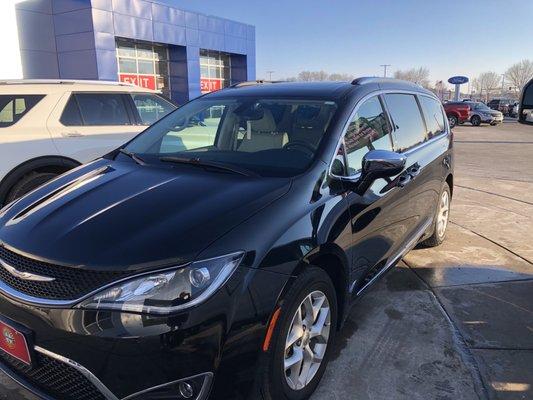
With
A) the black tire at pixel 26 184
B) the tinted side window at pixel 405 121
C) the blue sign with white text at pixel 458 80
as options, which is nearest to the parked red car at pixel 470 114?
the blue sign with white text at pixel 458 80

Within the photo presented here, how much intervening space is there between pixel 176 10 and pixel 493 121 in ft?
70.8

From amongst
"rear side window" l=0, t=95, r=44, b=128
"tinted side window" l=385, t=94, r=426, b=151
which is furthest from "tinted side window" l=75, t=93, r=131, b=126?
"tinted side window" l=385, t=94, r=426, b=151

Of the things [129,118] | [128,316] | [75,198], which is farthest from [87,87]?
[128,316]

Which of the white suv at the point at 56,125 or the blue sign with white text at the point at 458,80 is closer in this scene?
the white suv at the point at 56,125

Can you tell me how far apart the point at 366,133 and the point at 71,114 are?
4.28 m

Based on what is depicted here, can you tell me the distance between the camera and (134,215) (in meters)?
2.32

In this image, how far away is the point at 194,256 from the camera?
1965mm

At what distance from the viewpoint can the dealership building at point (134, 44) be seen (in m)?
18.9

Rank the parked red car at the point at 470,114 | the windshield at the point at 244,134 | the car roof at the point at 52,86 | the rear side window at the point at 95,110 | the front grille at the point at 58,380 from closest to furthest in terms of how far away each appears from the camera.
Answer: the front grille at the point at 58,380
the windshield at the point at 244,134
the car roof at the point at 52,86
the rear side window at the point at 95,110
the parked red car at the point at 470,114

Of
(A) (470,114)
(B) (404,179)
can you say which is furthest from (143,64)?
(B) (404,179)

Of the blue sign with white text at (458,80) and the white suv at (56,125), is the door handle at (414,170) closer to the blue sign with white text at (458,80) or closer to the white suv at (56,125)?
the white suv at (56,125)

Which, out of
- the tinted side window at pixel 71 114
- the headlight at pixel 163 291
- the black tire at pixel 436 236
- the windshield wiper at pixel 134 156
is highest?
the tinted side window at pixel 71 114

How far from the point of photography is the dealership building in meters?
18.9

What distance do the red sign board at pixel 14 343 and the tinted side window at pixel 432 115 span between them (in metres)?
3.90
